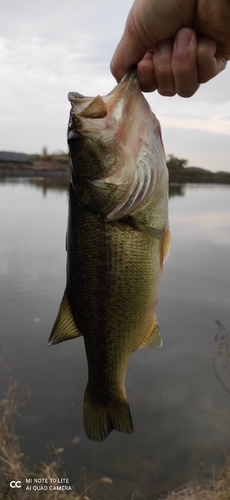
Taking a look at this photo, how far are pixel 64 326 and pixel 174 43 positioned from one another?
5.42ft

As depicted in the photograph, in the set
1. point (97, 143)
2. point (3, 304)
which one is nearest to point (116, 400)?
point (97, 143)

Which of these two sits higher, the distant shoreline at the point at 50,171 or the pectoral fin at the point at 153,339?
the distant shoreline at the point at 50,171

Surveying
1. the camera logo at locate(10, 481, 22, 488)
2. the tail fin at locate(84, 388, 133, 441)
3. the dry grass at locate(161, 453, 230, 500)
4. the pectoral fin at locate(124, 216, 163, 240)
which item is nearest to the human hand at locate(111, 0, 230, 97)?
the pectoral fin at locate(124, 216, 163, 240)

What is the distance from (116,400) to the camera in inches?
85.4

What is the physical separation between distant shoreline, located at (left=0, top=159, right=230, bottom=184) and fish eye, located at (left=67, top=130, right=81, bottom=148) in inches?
2423

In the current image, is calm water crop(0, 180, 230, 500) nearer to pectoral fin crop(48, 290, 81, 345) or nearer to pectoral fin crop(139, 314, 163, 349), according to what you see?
pectoral fin crop(139, 314, 163, 349)

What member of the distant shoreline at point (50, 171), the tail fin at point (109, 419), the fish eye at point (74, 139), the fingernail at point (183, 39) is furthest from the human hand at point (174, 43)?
the distant shoreline at point (50, 171)

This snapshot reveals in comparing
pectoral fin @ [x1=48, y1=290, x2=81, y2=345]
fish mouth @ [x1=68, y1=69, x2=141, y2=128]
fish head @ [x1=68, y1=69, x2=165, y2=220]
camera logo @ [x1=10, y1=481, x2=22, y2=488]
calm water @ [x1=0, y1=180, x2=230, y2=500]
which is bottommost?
calm water @ [x1=0, y1=180, x2=230, y2=500]

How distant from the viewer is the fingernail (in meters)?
1.89

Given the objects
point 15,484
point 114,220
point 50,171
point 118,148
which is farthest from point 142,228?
point 50,171

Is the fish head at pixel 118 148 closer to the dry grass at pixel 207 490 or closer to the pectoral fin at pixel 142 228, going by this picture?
the pectoral fin at pixel 142 228

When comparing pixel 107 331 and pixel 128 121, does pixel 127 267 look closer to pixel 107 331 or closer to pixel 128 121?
pixel 107 331

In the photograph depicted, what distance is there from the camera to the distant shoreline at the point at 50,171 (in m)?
65.0

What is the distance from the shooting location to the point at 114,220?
190 cm
